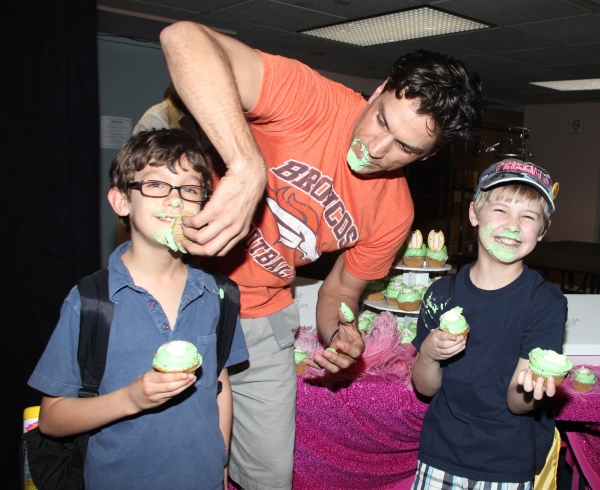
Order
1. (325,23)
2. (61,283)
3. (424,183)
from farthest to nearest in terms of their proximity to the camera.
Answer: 1. (424,183)
2. (325,23)
3. (61,283)

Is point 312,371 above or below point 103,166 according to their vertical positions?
below

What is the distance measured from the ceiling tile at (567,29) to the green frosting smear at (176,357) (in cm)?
539

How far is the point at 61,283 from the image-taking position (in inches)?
86.7

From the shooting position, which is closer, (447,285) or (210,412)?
(210,412)

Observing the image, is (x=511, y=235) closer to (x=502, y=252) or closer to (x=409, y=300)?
(x=502, y=252)

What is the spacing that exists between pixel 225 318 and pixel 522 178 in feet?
3.52

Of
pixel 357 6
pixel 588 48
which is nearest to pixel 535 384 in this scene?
pixel 357 6

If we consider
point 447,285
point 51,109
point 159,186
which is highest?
point 51,109

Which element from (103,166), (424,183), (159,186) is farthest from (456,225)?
(159,186)

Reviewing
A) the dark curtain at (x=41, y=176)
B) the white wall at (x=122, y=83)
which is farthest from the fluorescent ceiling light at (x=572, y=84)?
the dark curtain at (x=41, y=176)

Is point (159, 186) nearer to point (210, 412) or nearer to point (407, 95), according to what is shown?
point (210, 412)

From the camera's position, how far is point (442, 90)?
165 cm

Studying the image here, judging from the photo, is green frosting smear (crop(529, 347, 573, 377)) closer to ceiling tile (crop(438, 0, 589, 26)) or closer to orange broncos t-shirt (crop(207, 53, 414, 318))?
orange broncos t-shirt (crop(207, 53, 414, 318))

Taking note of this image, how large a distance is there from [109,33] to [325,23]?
2.56 m
